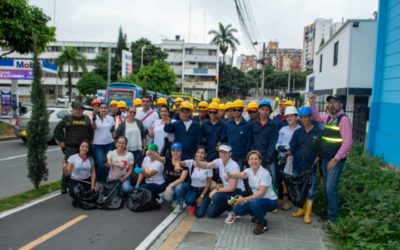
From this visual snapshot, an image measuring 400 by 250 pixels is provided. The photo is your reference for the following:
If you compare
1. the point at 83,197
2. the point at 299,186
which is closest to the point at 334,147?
the point at 299,186

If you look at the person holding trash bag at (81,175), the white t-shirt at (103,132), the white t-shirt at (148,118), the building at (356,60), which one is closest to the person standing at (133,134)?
the white t-shirt at (103,132)

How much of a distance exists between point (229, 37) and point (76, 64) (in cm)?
2661

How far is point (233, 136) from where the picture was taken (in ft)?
20.7

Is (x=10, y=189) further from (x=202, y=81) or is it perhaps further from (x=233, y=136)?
(x=202, y=81)

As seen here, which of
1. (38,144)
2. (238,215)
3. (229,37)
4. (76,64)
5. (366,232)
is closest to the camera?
(366,232)

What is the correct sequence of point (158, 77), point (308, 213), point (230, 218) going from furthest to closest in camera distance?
point (158, 77) < point (308, 213) < point (230, 218)

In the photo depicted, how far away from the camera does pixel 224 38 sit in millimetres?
65688

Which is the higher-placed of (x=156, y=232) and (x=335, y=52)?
(x=335, y=52)

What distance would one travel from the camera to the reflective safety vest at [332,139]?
5.32 metres

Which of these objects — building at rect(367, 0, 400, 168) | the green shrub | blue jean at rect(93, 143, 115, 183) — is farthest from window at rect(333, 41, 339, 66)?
blue jean at rect(93, 143, 115, 183)

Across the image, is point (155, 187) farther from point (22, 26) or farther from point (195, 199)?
point (22, 26)

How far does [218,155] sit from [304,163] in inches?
60.5

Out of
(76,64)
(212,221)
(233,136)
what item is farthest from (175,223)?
(76,64)

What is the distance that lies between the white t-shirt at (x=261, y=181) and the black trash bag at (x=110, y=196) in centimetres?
228
